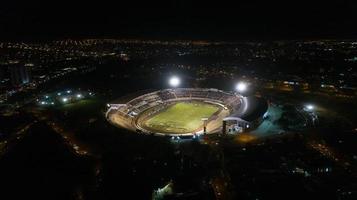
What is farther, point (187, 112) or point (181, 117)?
point (187, 112)

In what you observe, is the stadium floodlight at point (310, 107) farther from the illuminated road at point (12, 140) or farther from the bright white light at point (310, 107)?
the illuminated road at point (12, 140)

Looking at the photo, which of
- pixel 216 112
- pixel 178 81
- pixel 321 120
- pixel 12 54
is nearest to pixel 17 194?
pixel 216 112

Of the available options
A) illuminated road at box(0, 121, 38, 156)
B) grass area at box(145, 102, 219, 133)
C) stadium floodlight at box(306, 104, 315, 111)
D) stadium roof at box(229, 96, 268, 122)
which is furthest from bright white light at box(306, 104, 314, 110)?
illuminated road at box(0, 121, 38, 156)

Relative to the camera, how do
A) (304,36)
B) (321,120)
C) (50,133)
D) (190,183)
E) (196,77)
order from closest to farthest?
1. (190,183)
2. (50,133)
3. (321,120)
4. (196,77)
5. (304,36)

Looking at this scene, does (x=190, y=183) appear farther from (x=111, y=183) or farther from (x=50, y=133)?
(x=50, y=133)

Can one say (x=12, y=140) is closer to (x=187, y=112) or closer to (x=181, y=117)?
(x=181, y=117)

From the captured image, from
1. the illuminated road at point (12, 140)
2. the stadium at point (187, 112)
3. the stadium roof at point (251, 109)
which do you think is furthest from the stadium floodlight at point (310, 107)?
the illuminated road at point (12, 140)

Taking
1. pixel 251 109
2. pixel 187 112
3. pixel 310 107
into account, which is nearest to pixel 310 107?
pixel 310 107
